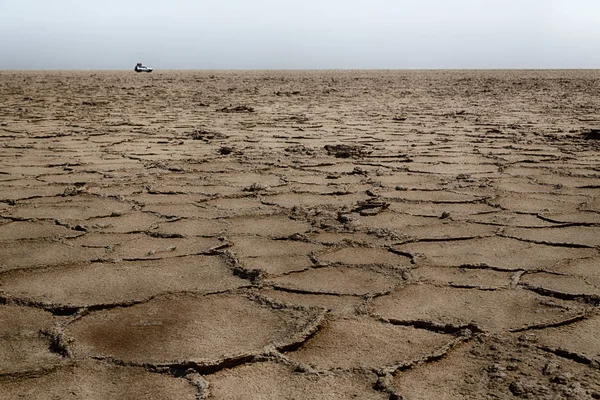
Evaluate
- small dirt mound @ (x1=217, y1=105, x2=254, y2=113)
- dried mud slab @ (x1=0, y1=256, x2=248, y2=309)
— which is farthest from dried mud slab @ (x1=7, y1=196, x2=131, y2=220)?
small dirt mound @ (x1=217, y1=105, x2=254, y2=113)

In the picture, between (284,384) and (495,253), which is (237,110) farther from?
(284,384)

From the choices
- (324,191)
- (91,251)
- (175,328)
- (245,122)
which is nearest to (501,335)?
(175,328)

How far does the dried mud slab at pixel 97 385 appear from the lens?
1.16 meters

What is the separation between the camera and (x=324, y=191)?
2.72 m

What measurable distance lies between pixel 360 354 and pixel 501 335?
302 mm

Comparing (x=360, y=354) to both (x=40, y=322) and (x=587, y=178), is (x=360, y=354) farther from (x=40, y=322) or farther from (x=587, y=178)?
(x=587, y=178)

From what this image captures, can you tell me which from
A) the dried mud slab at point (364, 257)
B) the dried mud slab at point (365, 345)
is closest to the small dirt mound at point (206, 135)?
the dried mud slab at point (364, 257)

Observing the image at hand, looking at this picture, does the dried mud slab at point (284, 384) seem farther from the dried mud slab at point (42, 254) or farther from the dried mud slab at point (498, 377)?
the dried mud slab at point (42, 254)

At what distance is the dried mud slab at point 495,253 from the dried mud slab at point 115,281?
1.85ft

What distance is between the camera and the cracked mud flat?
4.04 ft

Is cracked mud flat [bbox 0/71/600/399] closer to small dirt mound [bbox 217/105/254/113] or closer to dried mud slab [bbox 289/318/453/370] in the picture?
dried mud slab [bbox 289/318/453/370]

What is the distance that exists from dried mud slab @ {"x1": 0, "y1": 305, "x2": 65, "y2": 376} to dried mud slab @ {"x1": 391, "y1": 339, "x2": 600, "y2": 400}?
66cm

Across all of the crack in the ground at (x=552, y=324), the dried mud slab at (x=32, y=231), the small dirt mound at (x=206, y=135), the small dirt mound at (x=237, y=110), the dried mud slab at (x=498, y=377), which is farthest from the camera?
the small dirt mound at (x=237, y=110)

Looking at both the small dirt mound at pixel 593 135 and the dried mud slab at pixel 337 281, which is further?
the small dirt mound at pixel 593 135
